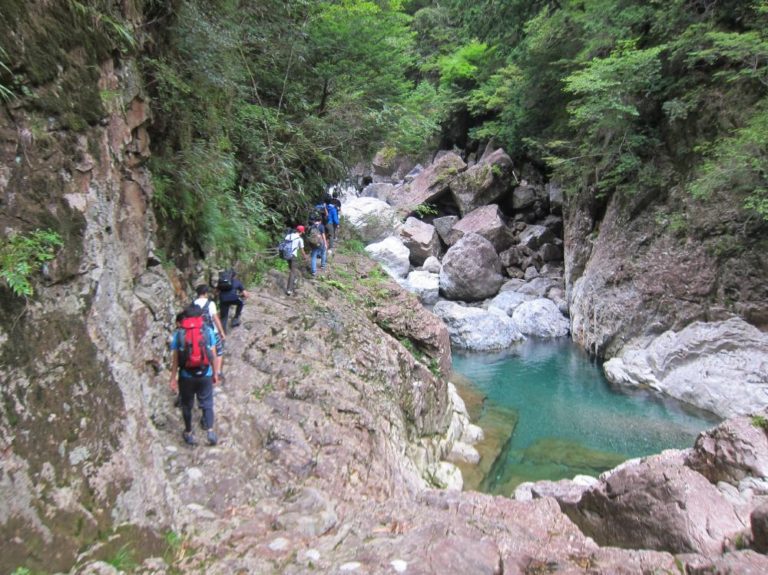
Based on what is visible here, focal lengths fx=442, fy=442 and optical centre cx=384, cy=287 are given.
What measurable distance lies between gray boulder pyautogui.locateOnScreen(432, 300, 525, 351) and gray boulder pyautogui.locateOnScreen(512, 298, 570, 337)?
0.55m

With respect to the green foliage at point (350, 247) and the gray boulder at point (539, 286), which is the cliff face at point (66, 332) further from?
the gray boulder at point (539, 286)

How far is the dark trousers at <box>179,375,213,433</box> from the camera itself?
4688 mm

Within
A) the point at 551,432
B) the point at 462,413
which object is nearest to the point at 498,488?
the point at 462,413

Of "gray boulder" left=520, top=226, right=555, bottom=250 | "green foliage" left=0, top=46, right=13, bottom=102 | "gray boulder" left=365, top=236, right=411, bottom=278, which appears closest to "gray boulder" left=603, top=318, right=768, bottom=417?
"gray boulder" left=520, top=226, right=555, bottom=250

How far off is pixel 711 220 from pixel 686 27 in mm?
5448

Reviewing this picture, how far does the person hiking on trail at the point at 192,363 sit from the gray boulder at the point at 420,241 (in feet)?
62.8

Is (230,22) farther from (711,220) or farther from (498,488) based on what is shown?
(711,220)

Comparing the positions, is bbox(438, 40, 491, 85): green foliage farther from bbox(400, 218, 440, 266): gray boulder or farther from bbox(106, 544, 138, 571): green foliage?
bbox(106, 544, 138, 571): green foliage

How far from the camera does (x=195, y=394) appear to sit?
4910 millimetres

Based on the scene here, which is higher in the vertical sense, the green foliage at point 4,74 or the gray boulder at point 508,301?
the green foliage at point 4,74

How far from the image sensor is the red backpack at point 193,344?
4.52 metres

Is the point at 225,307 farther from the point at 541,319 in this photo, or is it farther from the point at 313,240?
the point at 541,319

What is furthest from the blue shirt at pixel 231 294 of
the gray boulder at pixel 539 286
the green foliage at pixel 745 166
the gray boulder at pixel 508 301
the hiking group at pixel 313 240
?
the gray boulder at pixel 539 286

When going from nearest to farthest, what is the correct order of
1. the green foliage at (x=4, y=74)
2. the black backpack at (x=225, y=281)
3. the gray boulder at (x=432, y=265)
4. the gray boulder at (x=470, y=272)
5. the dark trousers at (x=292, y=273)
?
the green foliage at (x=4, y=74), the black backpack at (x=225, y=281), the dark trousers at (x=292, y=273), the gray boulder at (x=470, y=272), the gray boulder at (x=432, y=265)
